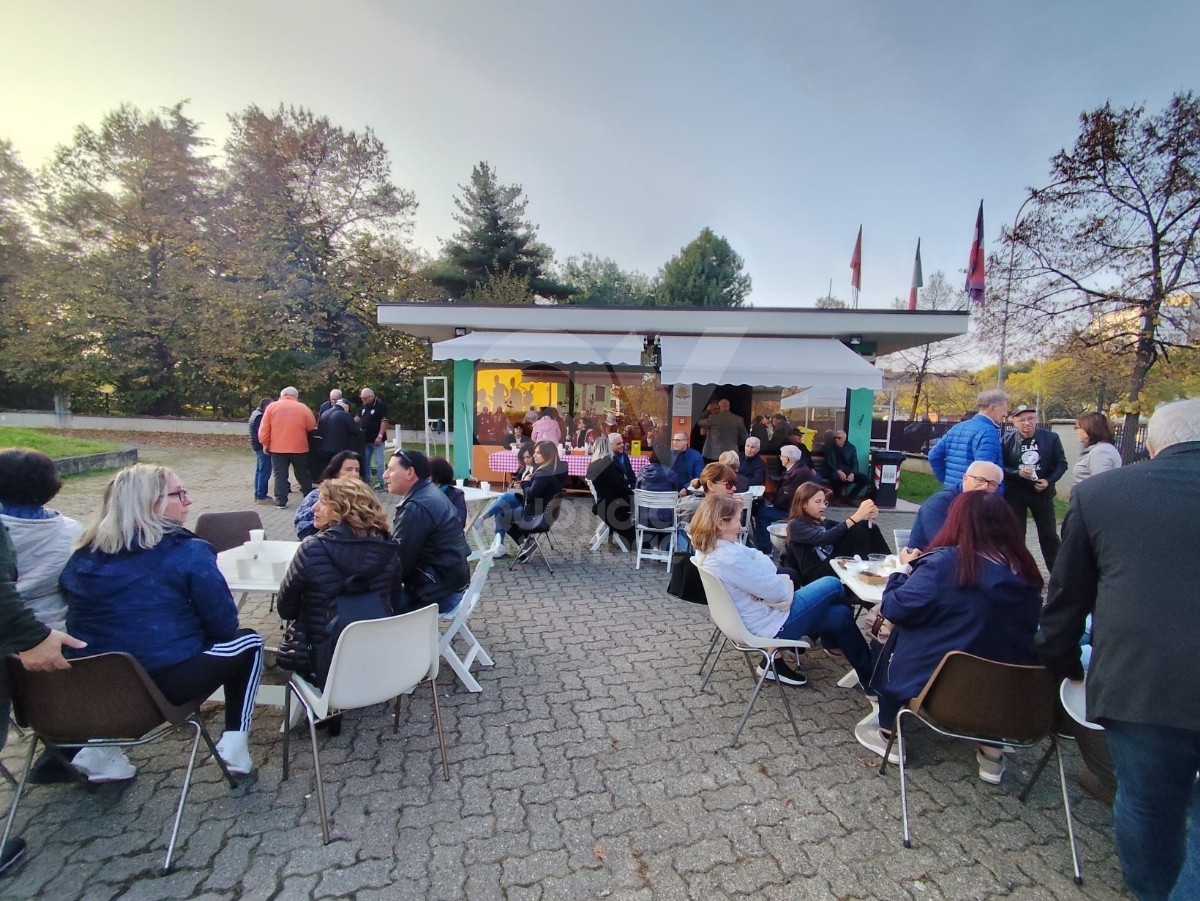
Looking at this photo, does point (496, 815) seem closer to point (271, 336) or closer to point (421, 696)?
point (421, 696)

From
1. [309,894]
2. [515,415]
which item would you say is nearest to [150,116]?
[515,415]

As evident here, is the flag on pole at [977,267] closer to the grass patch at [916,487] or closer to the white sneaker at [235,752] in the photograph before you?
the grass patch at [916,487]

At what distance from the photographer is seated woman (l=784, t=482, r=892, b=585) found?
11.4 feet

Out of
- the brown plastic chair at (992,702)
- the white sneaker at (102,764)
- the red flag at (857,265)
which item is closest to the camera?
the brown plastic chair at (992,702)

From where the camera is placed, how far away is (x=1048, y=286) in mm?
14305

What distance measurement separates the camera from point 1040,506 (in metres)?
4.64

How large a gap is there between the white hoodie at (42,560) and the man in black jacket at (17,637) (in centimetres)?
37

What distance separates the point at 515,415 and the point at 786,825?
8.25 metres

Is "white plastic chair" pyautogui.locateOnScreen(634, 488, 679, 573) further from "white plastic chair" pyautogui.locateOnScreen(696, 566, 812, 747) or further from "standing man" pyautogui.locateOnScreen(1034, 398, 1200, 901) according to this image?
"standing man" pyautogui.locateOnScreen(1034, 398, 1200, 901)

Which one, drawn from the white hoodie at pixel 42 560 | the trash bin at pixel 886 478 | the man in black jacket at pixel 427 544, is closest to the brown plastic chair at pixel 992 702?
the man in black jacket at pixel 427 544

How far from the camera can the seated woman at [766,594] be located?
277 cm

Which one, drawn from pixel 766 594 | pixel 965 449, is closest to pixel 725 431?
pixel 965 449

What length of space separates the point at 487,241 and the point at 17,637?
24.0 meters

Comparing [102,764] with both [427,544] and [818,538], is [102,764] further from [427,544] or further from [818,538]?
[818,538]
